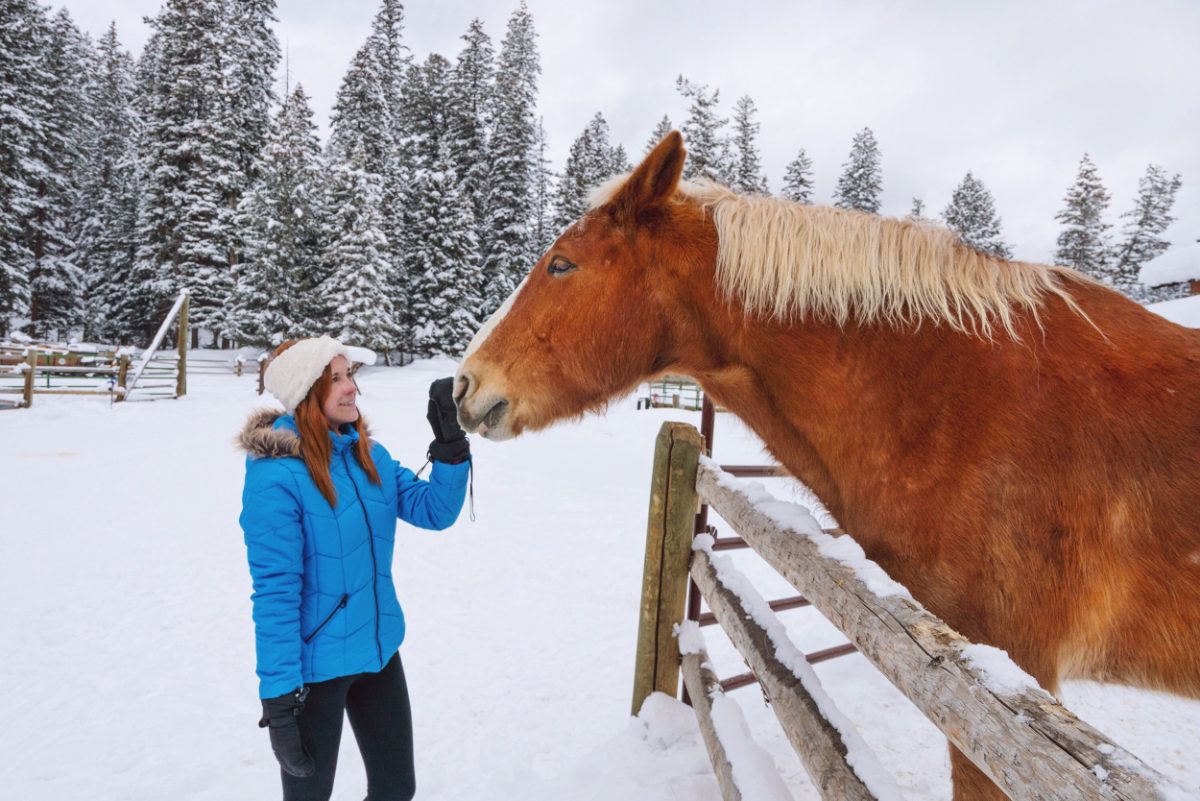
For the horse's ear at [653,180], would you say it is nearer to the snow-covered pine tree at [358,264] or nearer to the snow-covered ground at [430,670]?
the snow-covered ground at [430,670]

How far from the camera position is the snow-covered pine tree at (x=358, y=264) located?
82.6 ft

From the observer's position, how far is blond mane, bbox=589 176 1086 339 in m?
1.73

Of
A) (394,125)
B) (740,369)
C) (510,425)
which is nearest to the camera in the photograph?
(740,369)

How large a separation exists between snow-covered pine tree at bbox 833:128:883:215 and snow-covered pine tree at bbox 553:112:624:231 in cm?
1459

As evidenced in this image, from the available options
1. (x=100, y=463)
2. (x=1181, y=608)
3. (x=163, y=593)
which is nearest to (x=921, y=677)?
(x=1181, y=608)

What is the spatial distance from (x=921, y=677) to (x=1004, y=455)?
662mm

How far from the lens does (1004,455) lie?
5.02ft

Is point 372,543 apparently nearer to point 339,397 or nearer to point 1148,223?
point 339,397

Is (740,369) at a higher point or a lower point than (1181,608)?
higher

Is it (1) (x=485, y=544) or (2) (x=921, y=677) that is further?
(1) (x=485, y=544)

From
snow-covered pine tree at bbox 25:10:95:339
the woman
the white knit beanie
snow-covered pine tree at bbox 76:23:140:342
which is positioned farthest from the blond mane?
snow-covered pine tree at bbox 76:23:140:342

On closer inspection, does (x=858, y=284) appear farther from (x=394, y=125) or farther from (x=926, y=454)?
(x=394, y=125)

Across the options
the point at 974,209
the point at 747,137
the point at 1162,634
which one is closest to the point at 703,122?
the point at 747,137

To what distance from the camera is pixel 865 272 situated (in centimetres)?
180
